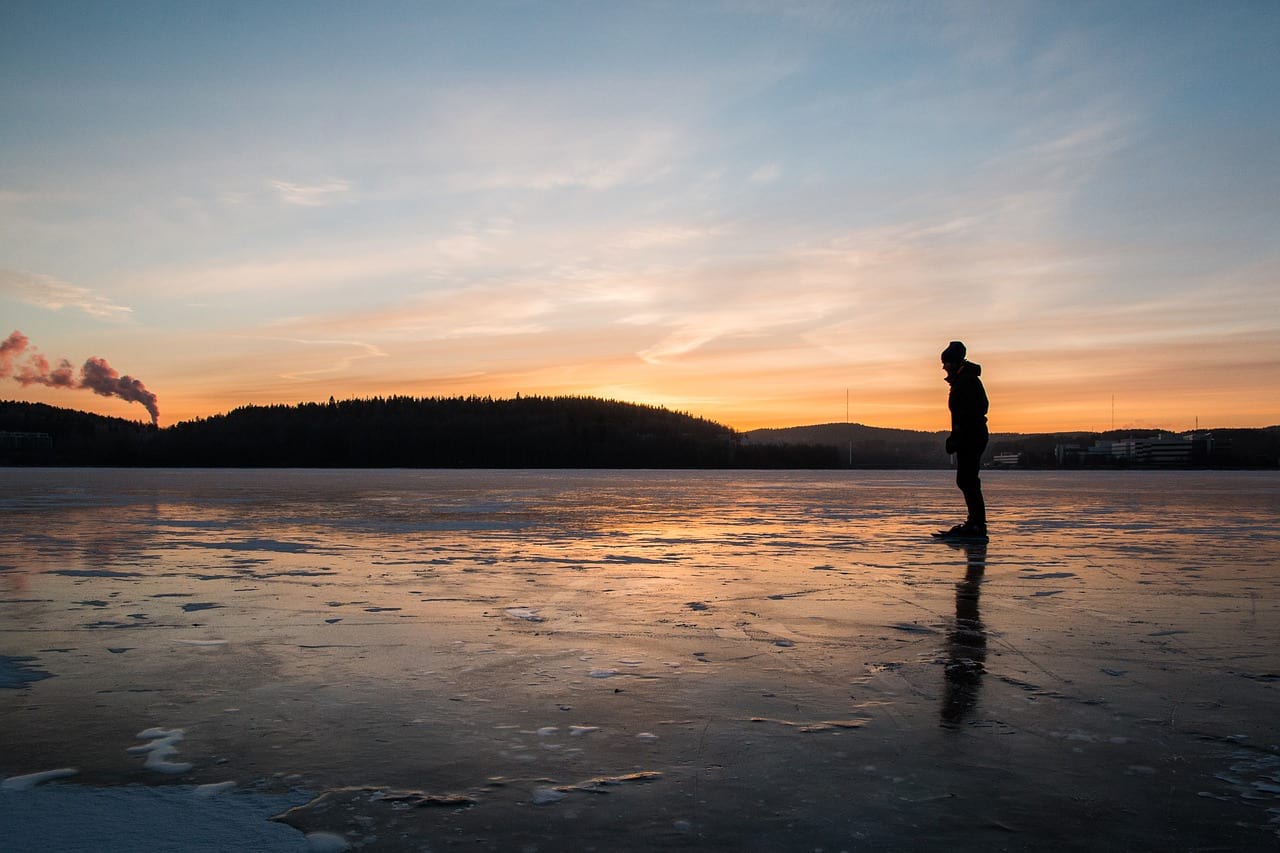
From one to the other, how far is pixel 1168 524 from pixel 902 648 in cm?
974

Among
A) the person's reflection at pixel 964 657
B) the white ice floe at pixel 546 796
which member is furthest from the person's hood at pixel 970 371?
Result: the white ice floe at pixel 546 796

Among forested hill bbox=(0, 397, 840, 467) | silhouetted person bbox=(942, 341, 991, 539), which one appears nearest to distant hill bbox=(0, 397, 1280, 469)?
forested hill bbox=(0, 397, 840, 467)

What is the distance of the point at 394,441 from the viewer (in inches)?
5182

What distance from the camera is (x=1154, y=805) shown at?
2.21m

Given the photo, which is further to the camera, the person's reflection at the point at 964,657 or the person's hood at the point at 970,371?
the person's hood at the point at 970,371

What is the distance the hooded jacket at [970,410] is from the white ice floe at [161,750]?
8.17 metres

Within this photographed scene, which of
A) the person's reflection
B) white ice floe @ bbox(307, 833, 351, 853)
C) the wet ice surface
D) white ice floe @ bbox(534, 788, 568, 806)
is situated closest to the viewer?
white ice floe @ bbox(307, 833, 351, 853)

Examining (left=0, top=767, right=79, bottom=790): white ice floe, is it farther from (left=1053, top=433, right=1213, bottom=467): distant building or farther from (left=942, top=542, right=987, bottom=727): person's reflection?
(left=1053, top=433, right=1213, bottom=467): distant building

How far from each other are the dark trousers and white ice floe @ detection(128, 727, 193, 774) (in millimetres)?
7989

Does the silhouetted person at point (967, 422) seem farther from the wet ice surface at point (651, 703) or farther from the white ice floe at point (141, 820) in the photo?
the white ice floe at point (141, 820)

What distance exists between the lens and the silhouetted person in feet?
30.5

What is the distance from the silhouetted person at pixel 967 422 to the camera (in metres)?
9.30

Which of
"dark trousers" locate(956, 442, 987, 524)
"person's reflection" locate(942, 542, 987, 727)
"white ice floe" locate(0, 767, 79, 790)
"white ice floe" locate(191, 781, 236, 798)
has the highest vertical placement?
"dark trousers" locate(956, 442, 987, 524)

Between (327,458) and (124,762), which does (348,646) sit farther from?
(327,458)
